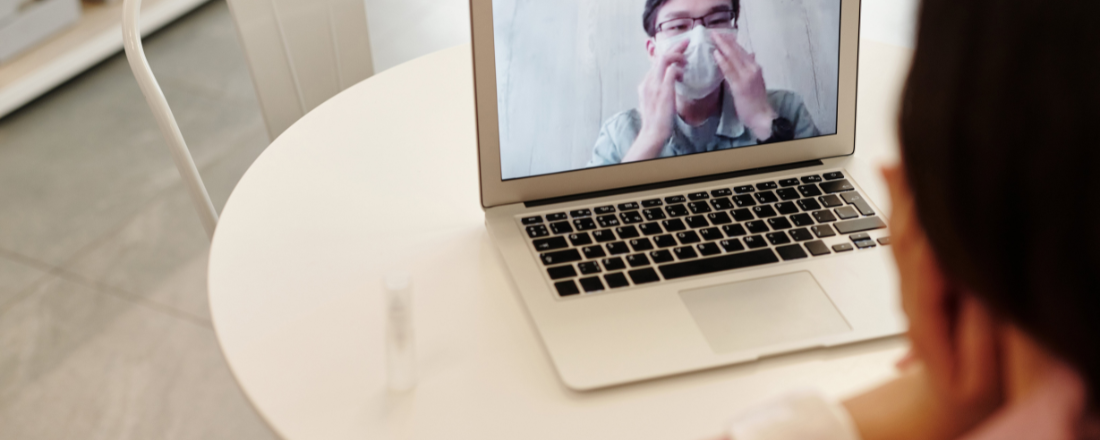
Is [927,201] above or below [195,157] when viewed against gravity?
above

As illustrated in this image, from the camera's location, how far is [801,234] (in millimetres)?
800

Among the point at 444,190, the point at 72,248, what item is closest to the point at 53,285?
the point at 72,248

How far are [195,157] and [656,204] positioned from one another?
169 cm

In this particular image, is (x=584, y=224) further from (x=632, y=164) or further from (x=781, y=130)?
(x=781, y=130)

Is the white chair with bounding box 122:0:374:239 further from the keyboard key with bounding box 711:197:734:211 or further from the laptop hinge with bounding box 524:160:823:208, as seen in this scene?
the keyboard key with bounding box 711:197:734:211

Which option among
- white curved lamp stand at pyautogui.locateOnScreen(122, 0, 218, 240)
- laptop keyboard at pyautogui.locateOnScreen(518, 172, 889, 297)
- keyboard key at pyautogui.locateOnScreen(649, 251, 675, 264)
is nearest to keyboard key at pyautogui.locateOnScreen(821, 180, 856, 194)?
laptop keyboard at pyautogui.locateOnScreen(518, 172, 889, 297)

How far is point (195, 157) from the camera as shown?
2.16 m

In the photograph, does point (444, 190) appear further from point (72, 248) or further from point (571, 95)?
point (72, 248)

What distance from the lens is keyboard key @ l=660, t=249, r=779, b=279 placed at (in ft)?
2.47

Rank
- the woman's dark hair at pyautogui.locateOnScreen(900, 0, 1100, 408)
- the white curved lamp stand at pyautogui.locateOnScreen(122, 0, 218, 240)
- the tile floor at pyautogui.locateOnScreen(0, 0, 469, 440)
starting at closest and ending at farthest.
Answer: the woman's dark hair at pyautogui.locateOnScreen(900, 0, 1100, 408)
the white curved lamp stand at pyautogui.locateOnScreen(122, 0, 218, 240)
the tile floor at pyautogui.locateOnScreen(0, 0, 469, 440)

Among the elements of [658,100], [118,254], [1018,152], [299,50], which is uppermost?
[1018,152]

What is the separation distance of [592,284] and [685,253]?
0.10 metres

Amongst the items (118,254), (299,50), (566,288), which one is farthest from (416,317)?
(118,254)

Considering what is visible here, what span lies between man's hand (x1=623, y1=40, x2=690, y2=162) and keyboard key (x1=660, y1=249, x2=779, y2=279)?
0.46 feet
